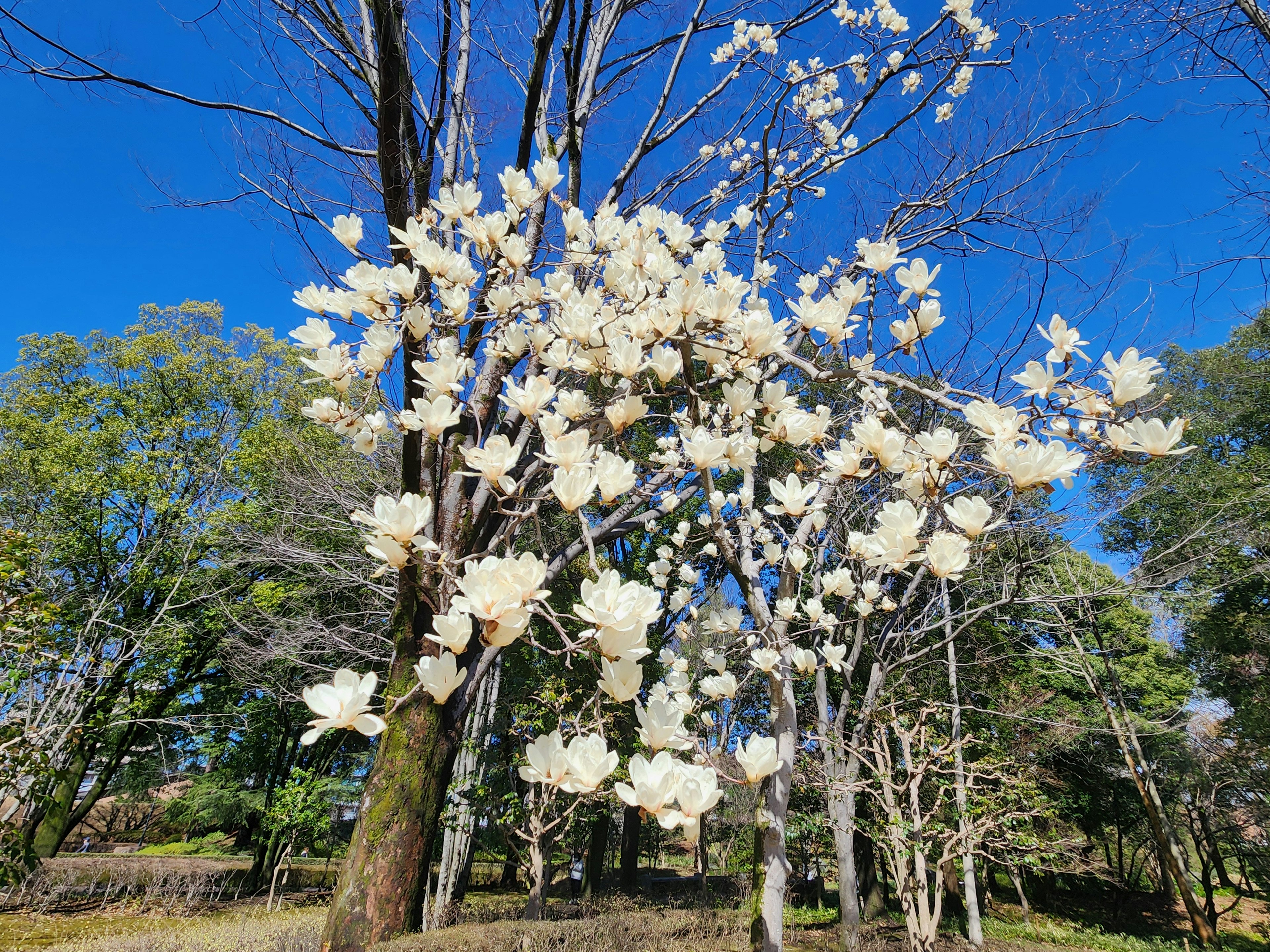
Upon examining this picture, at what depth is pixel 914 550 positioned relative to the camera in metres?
1.06

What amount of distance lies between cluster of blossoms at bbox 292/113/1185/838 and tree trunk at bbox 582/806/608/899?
33.1 ft

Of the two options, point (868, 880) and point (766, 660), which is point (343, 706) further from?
point (868, 880)

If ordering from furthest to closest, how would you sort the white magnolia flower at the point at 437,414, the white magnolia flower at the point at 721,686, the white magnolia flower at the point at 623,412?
the white magnolia flower at the point at 721,686 < the white magnolia flower at the point at 623,412 < the white magnolia flower at the point at 437,414

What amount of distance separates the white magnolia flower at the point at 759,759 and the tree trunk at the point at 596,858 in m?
10.7

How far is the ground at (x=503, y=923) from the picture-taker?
474cm

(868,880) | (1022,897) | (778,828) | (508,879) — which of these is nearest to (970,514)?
(778,828)

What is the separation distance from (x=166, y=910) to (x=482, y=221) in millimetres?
11574

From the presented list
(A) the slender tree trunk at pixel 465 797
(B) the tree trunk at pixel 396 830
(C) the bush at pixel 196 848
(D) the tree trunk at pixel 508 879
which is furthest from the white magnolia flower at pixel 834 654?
(C) the bush at pixel 196 848

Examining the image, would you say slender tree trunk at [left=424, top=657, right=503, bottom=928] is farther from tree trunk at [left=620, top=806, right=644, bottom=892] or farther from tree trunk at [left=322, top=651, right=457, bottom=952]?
tree trunk at [left=322, top=651, right=457, bottom=952]

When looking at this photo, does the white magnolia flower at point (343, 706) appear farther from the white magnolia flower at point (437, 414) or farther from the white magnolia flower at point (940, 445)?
the white magnolia flower at point (940, 445)

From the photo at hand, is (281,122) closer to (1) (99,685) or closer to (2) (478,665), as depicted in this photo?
(2) (478,665)

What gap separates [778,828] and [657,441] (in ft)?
4.45

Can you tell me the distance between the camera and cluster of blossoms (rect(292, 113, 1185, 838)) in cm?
78

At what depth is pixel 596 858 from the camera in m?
10.8
